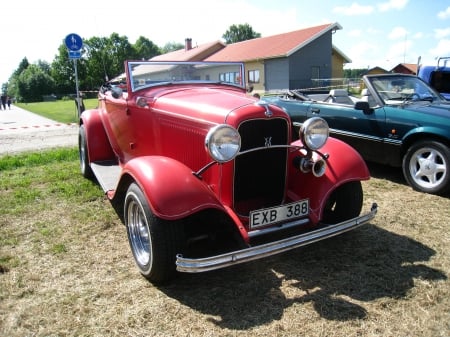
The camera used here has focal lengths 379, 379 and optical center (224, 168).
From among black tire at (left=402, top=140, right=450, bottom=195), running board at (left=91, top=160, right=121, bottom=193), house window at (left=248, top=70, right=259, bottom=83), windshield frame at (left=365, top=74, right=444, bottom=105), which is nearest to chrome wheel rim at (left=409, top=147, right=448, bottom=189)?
black tire at (left=402, top=140, right=450, bottom=195)

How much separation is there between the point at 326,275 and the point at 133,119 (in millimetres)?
2680

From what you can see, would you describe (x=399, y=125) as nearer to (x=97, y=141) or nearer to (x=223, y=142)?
(x=223, y=142)

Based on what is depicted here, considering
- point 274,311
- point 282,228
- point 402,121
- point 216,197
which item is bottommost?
point 274,311

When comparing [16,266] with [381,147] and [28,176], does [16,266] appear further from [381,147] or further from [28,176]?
[381,147]

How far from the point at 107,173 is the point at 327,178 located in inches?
110

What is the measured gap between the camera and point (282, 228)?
307 centimetres

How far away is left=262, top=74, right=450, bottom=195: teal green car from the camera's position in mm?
4984

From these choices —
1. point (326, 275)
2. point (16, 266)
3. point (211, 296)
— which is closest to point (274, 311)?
point (211, 296)

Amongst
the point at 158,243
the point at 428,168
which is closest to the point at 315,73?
the point at 428,168

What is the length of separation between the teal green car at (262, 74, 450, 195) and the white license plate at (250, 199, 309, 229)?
273cm

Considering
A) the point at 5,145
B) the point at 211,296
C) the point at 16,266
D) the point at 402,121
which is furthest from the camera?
the point at 5,145

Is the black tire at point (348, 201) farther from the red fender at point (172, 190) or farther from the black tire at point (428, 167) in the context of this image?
the black tire at point (428, 167)

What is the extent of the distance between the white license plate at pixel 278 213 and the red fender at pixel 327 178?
0.46 ft

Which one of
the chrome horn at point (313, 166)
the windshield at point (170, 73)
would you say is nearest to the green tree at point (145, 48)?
the windshield at point (170, 73)
